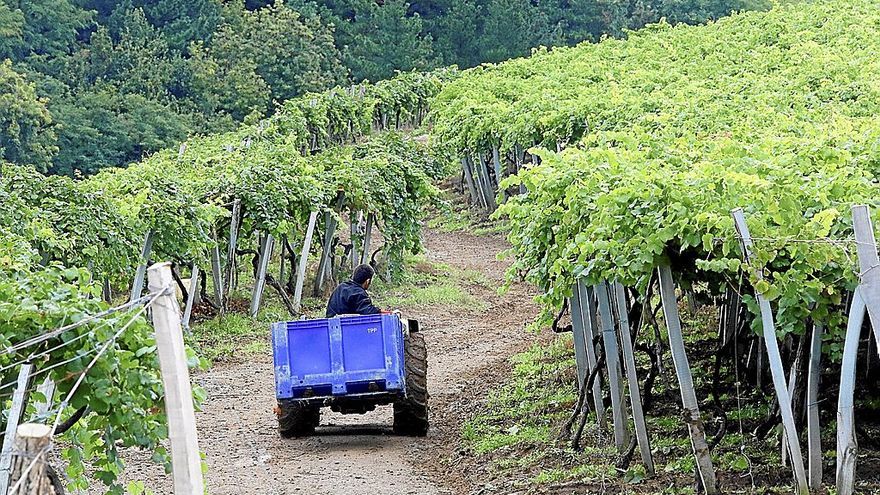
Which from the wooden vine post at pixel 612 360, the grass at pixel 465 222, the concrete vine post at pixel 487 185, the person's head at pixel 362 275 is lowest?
the wooden vine post at pixel 612 360

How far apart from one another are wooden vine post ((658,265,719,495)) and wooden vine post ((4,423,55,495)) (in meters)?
4.64

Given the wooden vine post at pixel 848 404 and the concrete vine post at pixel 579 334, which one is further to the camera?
the concrete vine post at pixel 579 334

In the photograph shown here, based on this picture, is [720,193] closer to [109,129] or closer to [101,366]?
[101,366]

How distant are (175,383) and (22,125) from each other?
5210cm

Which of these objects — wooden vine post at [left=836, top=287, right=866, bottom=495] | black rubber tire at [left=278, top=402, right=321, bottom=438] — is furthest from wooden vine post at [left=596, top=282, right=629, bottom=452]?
black rubber tire at [left=278, top=402, right=321, bottom=438]

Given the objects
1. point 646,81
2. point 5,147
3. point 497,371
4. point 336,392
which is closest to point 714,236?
point 336,392

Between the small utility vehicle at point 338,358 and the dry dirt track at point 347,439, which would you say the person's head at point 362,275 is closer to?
the small utility vehicle at point 338,358

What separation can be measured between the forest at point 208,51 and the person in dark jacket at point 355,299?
44505mm

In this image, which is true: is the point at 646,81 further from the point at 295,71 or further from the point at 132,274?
the point at 295,71

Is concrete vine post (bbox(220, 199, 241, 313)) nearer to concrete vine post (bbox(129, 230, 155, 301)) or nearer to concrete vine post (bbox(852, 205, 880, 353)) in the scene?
concrete vine post (bbox(129, 230, 155, 301))

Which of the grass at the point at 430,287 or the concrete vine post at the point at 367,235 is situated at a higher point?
the concrete vine post at the point at 367,235

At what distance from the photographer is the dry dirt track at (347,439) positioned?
34.0 ft

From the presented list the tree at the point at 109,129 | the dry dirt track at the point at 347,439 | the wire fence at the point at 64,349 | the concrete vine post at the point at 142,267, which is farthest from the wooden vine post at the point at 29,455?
the tree at the point at 109,129

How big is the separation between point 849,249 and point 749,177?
695 mm
